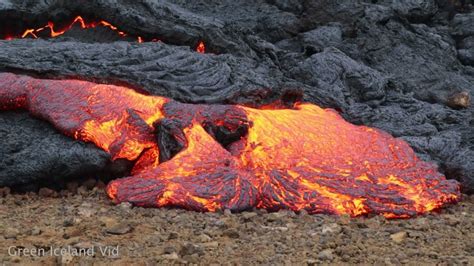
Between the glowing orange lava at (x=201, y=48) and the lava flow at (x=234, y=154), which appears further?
the glowing orange lava at (x=201, y=48)

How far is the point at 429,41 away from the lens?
1102 cm

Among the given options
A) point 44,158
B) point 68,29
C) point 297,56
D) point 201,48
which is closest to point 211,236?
point 44,158

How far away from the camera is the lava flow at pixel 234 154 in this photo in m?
6.40

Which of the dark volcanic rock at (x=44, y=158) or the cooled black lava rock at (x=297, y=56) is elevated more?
the cooled black lava rock at (x=297, y=56)

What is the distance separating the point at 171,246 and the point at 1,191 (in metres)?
2.67

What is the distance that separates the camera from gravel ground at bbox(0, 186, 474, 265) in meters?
Answer: 4.70

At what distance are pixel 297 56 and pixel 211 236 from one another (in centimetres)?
518

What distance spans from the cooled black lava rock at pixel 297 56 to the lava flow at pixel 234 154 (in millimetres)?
436

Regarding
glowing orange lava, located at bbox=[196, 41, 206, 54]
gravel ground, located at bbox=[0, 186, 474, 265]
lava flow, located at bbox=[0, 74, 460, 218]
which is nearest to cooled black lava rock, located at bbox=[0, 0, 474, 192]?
glowing orange lava, located at bbox=[196, 41, 206, 54]

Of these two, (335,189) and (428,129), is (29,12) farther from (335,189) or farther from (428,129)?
(428,129)

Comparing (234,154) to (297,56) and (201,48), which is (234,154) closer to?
(201,48)

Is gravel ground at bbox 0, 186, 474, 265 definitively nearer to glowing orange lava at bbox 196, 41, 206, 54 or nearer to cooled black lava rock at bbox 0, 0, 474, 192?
cooled black lava rock at bbox 0, 0, 474, 192

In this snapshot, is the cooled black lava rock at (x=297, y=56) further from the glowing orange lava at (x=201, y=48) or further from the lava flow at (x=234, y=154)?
the lava flow at (x=234, y=154)

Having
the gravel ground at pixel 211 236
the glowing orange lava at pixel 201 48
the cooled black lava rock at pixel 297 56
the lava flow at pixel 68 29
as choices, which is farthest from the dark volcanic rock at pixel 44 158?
the glowing orange lava at pixel 201 48
